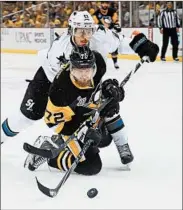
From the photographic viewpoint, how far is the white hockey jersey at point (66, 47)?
2.74 meters

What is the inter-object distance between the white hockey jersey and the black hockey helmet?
0.56 ft

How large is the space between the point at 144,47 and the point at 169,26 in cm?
578

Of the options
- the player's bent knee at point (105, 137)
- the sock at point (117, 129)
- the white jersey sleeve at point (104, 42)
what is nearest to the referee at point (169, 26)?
the player's bent knee at point (105, 137)

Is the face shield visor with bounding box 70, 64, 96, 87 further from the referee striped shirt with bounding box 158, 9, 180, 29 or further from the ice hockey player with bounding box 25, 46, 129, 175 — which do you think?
the referee striped shirt with bounding box 158, 9, 180, 29

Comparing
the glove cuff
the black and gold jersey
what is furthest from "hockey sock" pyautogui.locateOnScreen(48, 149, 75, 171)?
the black and gold jersey

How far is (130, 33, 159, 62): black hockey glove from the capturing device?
111 inches

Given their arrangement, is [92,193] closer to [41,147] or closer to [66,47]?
[41,147]

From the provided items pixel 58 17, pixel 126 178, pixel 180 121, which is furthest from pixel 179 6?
pixel 126 178

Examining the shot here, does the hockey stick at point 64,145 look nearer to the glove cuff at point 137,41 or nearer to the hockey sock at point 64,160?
the hockey sock at point 64,160

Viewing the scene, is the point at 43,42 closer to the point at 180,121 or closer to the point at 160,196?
the point at 180,121

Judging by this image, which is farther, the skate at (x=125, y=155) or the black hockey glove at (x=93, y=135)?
the skate at (x=125, y=155)

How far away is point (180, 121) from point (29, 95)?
5.38 ft

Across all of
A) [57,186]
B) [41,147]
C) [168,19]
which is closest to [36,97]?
[41,147]

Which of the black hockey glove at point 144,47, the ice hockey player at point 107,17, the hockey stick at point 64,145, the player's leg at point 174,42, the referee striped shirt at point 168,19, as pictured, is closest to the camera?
the hockey stick at point 64,145
